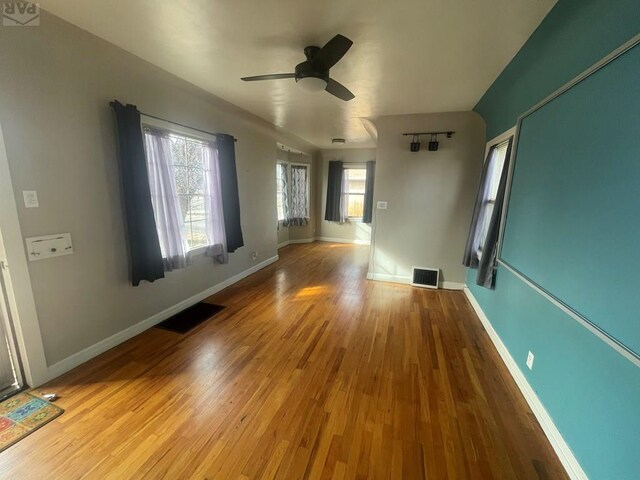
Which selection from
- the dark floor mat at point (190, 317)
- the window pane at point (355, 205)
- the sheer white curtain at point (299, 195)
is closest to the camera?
the dark floor mat at point (190, 317)

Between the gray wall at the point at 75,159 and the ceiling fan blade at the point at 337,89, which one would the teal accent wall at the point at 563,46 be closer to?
the ceiling fan blade at the point at 337,89

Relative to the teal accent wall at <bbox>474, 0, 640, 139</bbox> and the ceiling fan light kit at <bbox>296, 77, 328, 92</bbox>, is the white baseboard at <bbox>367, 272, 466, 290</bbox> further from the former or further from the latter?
the ceiling fan light kit at <bbox>296, 77, 328, 92</bbox>

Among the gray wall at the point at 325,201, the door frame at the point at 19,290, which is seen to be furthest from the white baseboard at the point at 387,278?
the door frame at the point at 19,290

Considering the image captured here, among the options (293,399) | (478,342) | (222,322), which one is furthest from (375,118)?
(293,399)

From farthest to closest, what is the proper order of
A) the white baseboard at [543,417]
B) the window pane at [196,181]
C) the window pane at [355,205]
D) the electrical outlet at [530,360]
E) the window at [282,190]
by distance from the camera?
the window pane at [355,205], the window at [282,190], the window pane at [196,181], the electrical outlet at [530,360], the white baseboard at [543,417]

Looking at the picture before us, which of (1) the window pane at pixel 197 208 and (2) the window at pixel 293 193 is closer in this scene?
(1) the window pane at pixel 197 208

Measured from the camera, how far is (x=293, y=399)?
70.6 inches

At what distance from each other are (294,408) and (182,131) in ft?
9.34

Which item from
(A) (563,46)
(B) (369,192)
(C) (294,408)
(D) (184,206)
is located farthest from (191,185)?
(B) (369,192)

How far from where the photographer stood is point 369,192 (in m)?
6.68

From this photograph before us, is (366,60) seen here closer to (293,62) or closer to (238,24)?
(293,62)

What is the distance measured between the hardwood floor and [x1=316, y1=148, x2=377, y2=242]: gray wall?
429 cm

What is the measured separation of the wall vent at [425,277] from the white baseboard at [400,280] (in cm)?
10

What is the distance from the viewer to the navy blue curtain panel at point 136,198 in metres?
2.18
